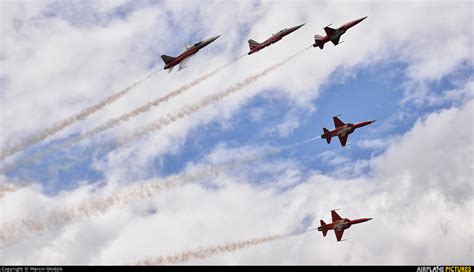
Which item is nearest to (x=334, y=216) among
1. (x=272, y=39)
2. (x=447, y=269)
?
(x=447, y=269)

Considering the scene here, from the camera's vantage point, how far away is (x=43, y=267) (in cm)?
12388

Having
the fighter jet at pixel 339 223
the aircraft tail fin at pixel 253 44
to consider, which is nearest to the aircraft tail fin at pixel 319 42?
the aircraft tail fin at pixel 253 44

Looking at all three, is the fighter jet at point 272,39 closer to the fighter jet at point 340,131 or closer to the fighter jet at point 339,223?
the fighter jet at point 340,131

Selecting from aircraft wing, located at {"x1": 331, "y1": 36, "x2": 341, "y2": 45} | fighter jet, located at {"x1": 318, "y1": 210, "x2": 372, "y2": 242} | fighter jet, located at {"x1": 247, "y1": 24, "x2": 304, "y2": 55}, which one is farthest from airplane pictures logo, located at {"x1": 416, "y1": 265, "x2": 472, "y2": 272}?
fighter jet, located at {"x1": 247, "y1": 24, "x2": 304, "y2": 55}

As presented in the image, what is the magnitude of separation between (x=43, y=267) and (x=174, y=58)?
175ft

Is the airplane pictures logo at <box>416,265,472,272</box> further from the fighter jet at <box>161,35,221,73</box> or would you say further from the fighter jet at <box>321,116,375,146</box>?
the fighter jet at <box>161,35,221,73</box>

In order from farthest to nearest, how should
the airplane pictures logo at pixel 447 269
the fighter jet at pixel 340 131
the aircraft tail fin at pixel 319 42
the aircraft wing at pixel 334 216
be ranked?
the aircraft wing at pixel 334 216 → the fighter jet at pixel 340 131 → the aircraft tail fin at pixel 319 42 → the airplane pictures logo at pixel 447 269

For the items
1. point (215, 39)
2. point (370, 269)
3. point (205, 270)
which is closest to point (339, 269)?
point (370, 269)

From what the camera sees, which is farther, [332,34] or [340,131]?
[340,131]

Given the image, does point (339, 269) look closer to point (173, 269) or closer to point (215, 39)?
point (173, 269)

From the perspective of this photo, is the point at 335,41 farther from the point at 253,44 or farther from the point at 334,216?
the point at 334,216

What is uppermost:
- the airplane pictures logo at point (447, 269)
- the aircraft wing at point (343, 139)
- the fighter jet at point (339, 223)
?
the aircraft wing at point (343, 139)

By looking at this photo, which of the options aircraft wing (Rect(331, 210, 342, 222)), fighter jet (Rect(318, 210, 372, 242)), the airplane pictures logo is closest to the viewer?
the airplane pictures logo

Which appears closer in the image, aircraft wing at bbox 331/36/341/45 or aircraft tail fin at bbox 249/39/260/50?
aircraft tail fin at bbox 249/39/260/50
